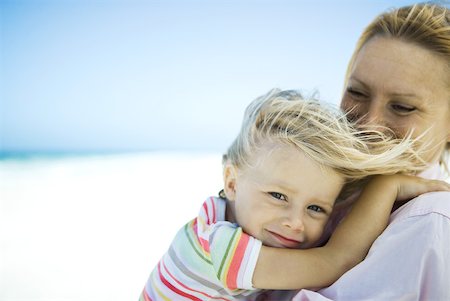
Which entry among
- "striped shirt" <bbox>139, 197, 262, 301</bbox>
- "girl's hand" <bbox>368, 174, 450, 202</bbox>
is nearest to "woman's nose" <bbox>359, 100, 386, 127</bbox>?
"girl's hand" <bbox>368, 174, 450, 202</bbox>

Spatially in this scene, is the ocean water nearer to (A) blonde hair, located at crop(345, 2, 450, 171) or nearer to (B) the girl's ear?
(B) the girl's ear

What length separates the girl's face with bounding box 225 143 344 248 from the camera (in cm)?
170

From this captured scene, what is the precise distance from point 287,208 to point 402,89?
558 millimetres

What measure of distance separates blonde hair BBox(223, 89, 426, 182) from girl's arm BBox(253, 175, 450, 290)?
0.12 meters

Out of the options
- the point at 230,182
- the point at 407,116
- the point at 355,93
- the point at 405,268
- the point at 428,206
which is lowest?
the point at 405,268

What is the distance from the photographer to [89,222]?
743 cm

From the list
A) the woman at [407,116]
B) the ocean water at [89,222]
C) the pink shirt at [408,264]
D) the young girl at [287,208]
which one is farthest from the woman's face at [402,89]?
the ocean water at [89,222]

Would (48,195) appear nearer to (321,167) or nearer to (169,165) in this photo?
(169,165)

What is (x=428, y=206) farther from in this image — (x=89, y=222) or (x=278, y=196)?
(x=89, y=222)

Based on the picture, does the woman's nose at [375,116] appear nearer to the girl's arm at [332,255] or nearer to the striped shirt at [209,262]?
the girl's arm at [332,255]

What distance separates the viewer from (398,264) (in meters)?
1.38

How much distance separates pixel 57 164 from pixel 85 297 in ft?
30.0

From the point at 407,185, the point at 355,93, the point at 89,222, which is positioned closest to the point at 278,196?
the point at 407,185

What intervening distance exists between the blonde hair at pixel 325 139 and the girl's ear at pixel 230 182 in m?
0.05
